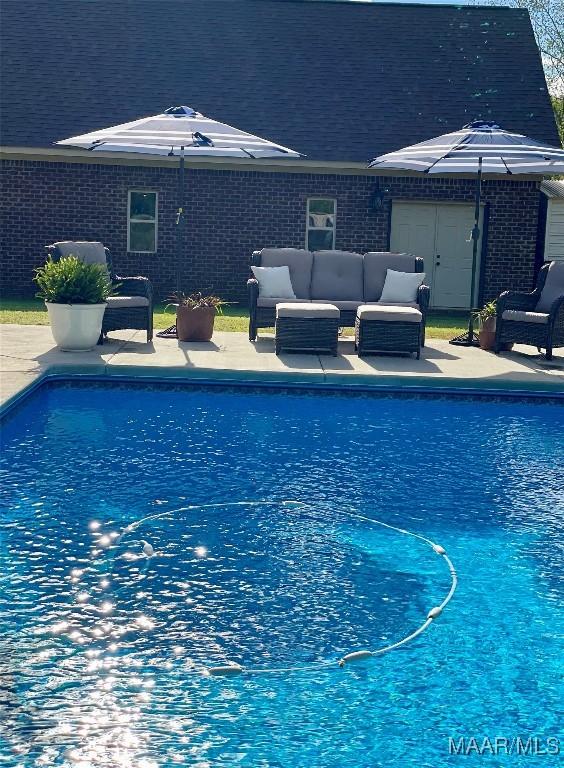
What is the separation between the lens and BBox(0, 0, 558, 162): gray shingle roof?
67.6 feet

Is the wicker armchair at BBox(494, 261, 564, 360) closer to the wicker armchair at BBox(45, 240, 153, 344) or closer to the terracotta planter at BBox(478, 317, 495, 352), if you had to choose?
the terracotta planter at BBox(478, 317, 495, 352)

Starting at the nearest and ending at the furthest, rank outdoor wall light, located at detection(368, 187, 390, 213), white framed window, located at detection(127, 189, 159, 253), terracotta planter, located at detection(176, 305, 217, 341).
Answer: terracotta planter, located at detection(176, 305, 217, 341), outdoor wall light, located at detection(368, 187, 390, 213), white framed window, located at detection(127, 189, 159, 253)

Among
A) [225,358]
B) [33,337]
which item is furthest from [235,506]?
[33,337]

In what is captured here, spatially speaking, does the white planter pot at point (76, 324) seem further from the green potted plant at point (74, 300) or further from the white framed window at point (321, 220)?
the white framed window at point (321, 220)

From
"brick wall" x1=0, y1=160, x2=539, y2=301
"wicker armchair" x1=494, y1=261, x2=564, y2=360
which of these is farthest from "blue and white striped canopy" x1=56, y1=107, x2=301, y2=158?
"brick wall" x1=0, y1=160, x2=539, y2=301

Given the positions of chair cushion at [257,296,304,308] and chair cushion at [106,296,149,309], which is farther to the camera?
chair cushion at [257,296,304,308]

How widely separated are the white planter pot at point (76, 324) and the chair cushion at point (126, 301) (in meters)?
0.68

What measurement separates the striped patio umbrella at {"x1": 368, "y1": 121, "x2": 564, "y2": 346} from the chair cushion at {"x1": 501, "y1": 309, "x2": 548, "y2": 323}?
1.81ft

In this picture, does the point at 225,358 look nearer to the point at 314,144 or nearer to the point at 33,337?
the point at 33,337

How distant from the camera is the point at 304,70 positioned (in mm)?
21812

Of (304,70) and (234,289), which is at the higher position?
(304,70)

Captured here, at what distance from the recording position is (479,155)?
1326 centimetres

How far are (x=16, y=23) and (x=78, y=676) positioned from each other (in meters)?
19.9

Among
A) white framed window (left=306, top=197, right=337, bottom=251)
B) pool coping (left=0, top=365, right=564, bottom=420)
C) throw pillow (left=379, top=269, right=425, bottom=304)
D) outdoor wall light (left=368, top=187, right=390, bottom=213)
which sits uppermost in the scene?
outdoor wall light (left=368, top=187, right=390, bottom=213)
